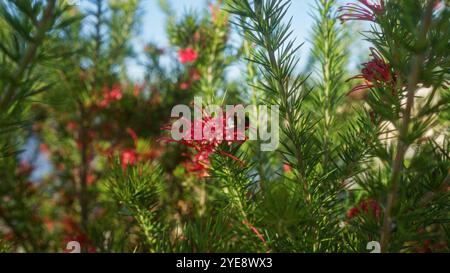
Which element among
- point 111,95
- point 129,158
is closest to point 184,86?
point 111,95

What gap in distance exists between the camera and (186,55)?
38.9 inches

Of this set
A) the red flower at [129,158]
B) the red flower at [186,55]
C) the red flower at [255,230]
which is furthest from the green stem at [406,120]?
the red flower at [186,55]

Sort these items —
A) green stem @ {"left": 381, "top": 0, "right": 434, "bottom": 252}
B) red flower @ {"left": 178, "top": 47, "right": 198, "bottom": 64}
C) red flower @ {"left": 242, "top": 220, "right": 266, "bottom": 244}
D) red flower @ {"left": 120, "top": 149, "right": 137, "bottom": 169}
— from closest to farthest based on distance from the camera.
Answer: green stem @ {"left": 381, "top": 0, "right": 434, "bottom": 252} → red flower @ {"left": 242, "top": 220, "right": 266, "bottom": 244} → red flower @ {"left": 120, "top": 149, "right": 137, "bottom": 169} → red flower @ {"left": 178, "top": 47, "right": 198, "bottom": 64}

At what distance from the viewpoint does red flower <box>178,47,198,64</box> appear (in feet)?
3.15

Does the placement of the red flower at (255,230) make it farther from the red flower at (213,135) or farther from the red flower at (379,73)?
the red flower at (379,73)

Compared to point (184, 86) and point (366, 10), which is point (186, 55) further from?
point (366, 10)

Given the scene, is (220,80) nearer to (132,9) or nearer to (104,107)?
(104,107)

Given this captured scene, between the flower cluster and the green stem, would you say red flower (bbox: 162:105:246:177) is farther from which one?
the flower cluster

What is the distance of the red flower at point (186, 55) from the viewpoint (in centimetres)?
96

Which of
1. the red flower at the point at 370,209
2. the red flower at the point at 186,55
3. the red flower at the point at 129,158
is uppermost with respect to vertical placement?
the red flower at the point at 186,55

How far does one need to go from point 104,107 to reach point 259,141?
0.62 m

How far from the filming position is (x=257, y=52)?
18.0 inches

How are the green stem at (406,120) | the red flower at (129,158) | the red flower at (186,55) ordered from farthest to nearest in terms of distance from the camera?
the red flower at (186,55), the red flower at (129,158), the green stem at (406,120)

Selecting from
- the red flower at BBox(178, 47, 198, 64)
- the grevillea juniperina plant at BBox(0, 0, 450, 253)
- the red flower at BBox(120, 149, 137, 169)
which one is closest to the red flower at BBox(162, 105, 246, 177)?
the grevillea juniperina plant at BBox(0, 0, 450, 253)
